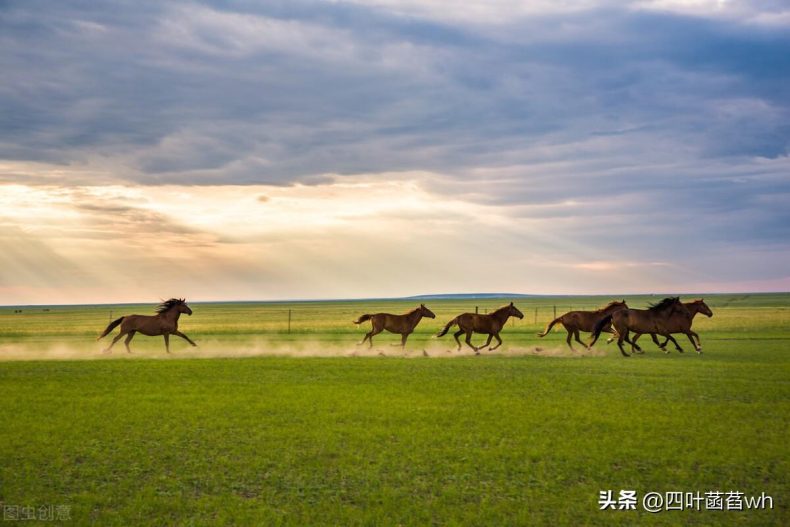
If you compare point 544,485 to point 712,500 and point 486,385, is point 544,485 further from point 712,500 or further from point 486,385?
point 486,385

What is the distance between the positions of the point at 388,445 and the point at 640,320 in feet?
65.5

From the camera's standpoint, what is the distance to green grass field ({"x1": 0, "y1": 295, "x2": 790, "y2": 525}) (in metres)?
8.57

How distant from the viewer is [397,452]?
11086mm

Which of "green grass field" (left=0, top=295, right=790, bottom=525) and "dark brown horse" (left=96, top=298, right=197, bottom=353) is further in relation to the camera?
"dark brown horse" (left=96, top=298, right=197, bottom=353)

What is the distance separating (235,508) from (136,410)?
7.41 meters

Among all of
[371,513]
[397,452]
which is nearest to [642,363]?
[397,452]

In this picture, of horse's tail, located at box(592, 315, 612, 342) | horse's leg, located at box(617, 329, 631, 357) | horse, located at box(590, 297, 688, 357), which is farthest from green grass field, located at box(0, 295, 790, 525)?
horse's tail, located at box(592, 315, 612, 342)

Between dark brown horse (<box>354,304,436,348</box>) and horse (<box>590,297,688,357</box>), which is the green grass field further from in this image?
dark brown horse (<box>354,304,436,348</box>)

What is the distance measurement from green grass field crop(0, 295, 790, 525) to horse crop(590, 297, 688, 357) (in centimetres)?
666

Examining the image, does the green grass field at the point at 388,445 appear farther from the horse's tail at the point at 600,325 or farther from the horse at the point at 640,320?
the horse's tail at the point at 600,325

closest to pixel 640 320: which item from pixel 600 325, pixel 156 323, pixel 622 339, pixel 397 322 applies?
pixel 622 339

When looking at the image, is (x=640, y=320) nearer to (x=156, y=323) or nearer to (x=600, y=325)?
(x=600, y=325)

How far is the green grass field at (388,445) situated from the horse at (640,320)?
666 cm

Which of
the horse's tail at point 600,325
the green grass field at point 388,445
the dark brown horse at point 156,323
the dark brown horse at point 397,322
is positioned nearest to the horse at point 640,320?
the horse's tail at point 600,325
